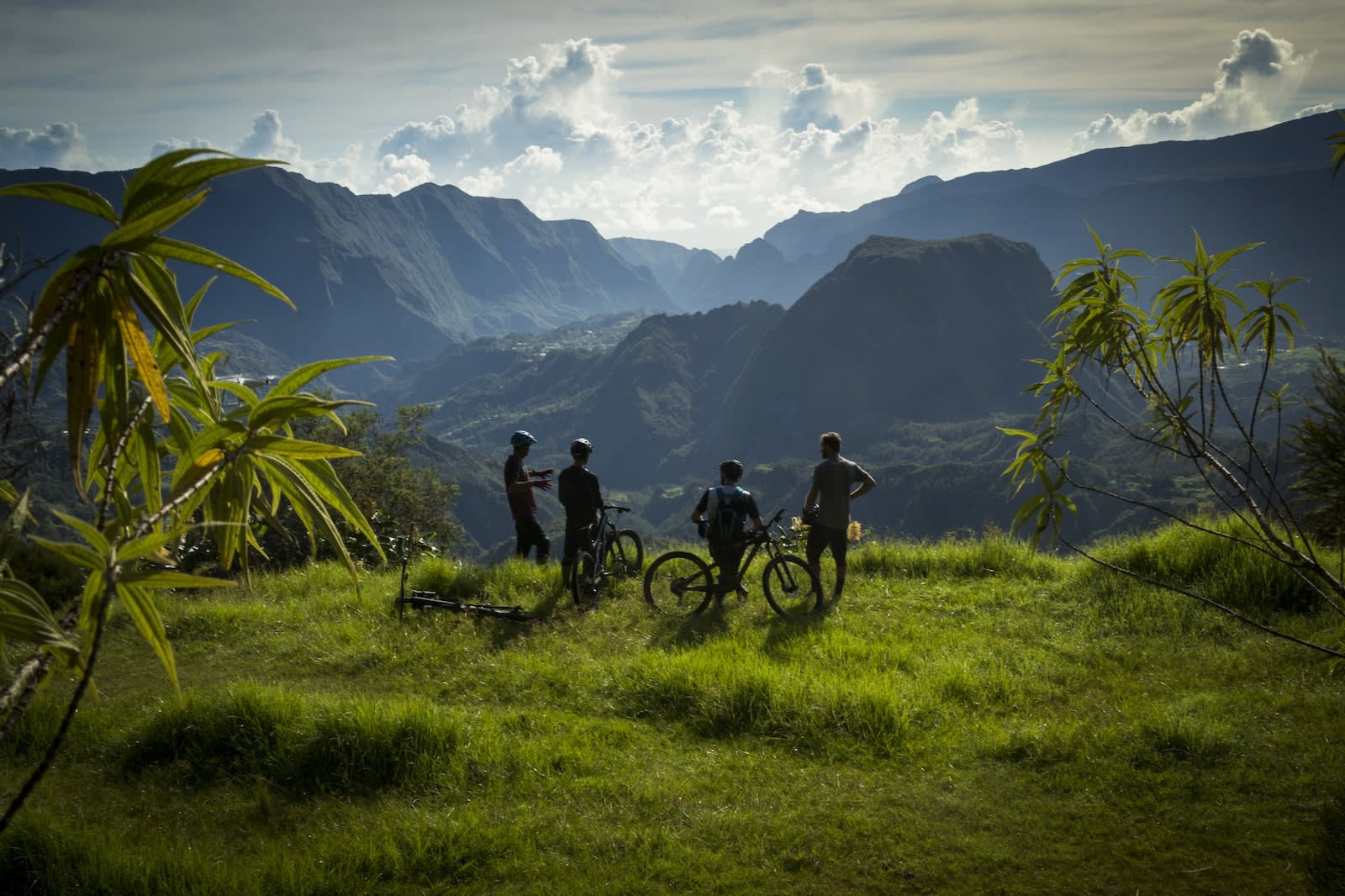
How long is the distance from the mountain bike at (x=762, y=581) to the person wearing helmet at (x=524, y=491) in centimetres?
179

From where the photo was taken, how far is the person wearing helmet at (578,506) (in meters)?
10.8

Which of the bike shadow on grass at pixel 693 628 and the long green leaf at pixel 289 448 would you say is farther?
the bike shadow on grass at pixel 693 628

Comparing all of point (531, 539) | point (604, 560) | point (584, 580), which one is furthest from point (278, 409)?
point (531, 539)

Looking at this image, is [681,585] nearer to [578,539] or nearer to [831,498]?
[578,539]

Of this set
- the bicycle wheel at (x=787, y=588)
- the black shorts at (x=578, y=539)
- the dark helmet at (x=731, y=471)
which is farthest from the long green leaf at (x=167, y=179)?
the black shorts at (x=578, y=539)

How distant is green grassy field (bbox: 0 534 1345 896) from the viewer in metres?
4.84

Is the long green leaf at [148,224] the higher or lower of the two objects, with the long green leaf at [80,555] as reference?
higher

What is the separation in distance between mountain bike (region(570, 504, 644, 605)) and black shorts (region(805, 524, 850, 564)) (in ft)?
8.14

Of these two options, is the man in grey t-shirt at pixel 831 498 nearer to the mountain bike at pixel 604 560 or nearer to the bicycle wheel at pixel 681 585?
the bicycle wheel at pixel 681 585

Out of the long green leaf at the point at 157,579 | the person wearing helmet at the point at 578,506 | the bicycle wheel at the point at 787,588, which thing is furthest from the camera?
the person wearing helmet at the point at 578,506

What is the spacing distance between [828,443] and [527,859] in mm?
6601

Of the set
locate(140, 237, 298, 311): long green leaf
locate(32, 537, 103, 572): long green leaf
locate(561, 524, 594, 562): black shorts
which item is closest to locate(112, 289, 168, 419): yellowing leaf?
locate(140, 237, 298, 311): long green leaf

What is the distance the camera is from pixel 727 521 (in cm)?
1023

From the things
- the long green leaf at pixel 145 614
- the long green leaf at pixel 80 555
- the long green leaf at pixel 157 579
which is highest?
the long green leaf at pixel 80 555
